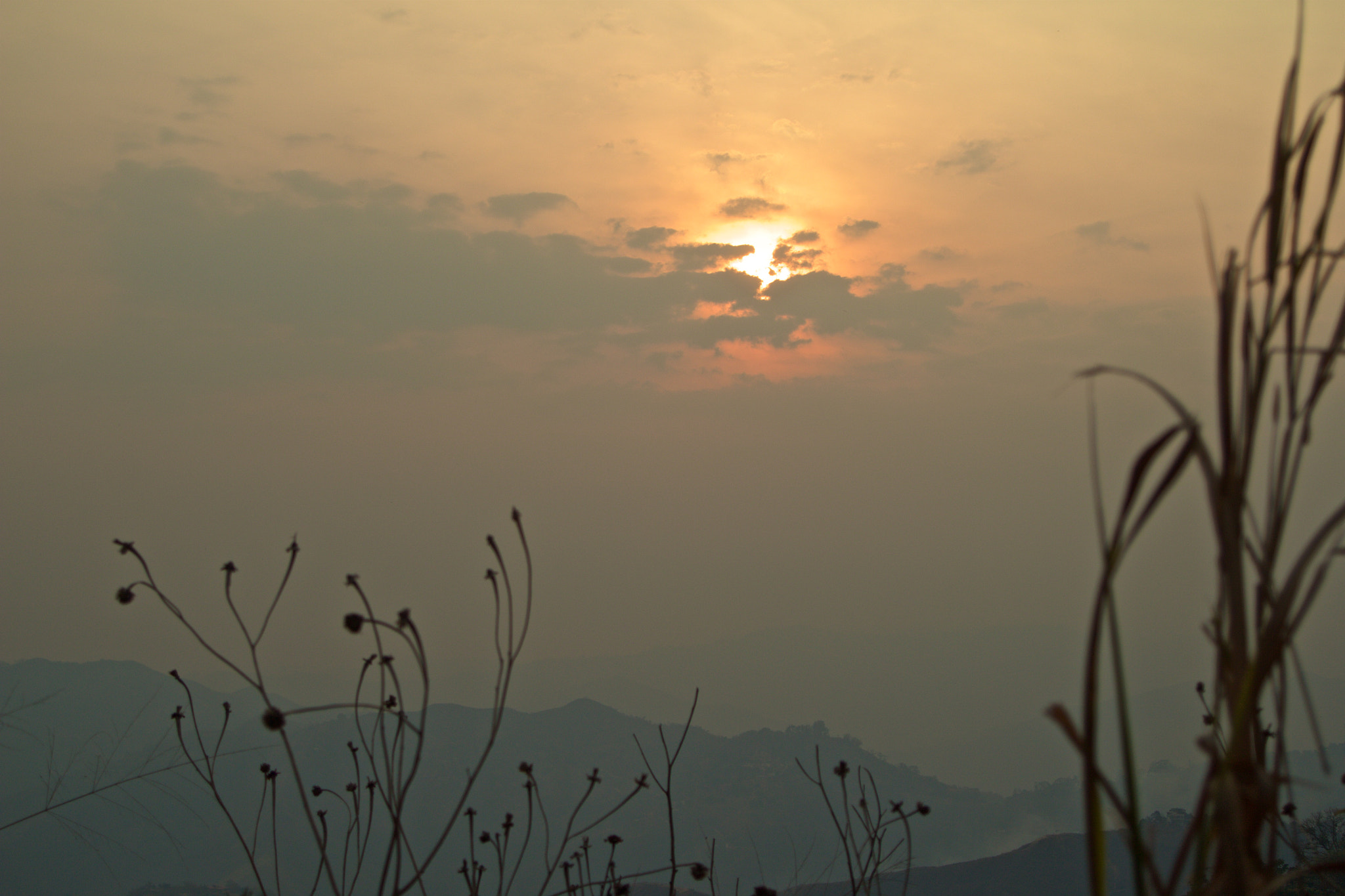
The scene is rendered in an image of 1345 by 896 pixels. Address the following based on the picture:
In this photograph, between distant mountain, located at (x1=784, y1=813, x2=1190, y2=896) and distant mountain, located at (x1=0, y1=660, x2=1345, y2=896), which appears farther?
distant mountain, located at (x1=0, y1=660, x2=1345, y2=896)

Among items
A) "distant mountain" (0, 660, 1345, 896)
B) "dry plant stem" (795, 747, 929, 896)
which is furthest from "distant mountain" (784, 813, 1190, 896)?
"dry plant stem" (795, 747, 929, 896)

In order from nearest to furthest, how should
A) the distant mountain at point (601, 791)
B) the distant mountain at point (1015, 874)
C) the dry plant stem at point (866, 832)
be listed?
the dry plant stem at point (866, 832)
the distant mountain at point (1015, 874)
the distant mountain at point (601, 791)

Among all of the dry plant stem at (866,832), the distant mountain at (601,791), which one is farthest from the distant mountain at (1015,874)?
the dry plant stem at (866,832)

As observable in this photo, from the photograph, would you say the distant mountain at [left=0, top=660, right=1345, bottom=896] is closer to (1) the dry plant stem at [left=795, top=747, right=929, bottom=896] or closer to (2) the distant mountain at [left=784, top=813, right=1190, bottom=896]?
(2) the distant mountain at [left=784, top=813, right=1190, bottom=896]

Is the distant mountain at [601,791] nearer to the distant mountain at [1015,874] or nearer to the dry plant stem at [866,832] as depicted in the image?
the distant mountain at [1015,874]

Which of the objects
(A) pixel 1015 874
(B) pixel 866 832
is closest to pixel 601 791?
(A) pixel 1015 874

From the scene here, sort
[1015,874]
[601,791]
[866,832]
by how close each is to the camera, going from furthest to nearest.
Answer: [601,791]
[1015,874]
[866,832]

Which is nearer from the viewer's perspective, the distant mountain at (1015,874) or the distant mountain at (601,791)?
the distant mountain at (1015,874)

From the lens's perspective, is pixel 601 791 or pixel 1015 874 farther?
pixel 601 791

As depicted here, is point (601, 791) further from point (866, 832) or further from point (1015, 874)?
point (866, 832)

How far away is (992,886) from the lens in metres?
23.1

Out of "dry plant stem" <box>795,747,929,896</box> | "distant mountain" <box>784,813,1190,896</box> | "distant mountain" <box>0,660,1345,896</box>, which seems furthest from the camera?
"distant mountain" <box>0,660,1345,896</box>

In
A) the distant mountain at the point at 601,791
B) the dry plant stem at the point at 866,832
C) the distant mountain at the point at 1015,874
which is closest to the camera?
the dry plant stem at the point at 866,832

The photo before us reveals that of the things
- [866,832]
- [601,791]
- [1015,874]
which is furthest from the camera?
[601,791]
